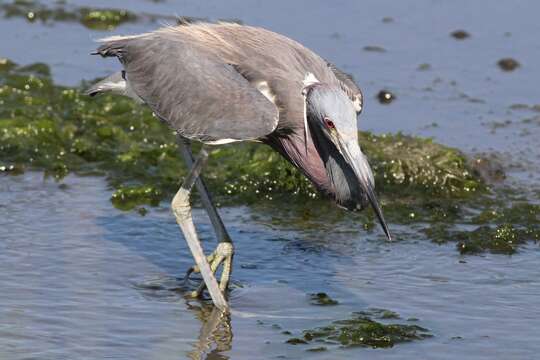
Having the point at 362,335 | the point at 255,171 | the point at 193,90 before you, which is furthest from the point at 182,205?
the point at 255,171

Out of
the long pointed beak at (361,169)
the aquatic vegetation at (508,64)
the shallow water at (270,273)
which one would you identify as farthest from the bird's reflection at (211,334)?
the aquatic vegetation at (508,64)

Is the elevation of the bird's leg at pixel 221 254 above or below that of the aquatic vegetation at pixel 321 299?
above

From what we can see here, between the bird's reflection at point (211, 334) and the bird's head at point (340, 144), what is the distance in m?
0.92

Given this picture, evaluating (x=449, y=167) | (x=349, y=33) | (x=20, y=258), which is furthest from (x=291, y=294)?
(x=349, y=33)

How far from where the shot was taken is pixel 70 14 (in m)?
13.4

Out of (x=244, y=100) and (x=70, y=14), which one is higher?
(x=244, y=100)

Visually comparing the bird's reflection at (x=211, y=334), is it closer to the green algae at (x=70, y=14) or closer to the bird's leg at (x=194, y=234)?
the bird's leg at (x=194, y=234)

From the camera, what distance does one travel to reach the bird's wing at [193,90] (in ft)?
22.2

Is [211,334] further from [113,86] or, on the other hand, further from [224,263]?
[113,86]

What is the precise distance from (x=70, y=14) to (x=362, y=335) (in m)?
7.55

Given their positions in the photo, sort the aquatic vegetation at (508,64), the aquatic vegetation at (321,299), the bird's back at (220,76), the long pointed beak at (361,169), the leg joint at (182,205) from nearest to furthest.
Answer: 1. the long pointed beak at (361,169)
2. the bird's back at (220,76)
3. the aquatic vegetation at (321,299)
4. the leg joint at (182,205)
5. the aquatic vegetation at (508,64)

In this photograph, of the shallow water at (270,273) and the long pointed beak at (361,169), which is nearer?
the long pointed beak at (361,169)

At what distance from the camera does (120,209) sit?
28.9 feet

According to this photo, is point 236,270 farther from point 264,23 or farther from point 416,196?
point 264,23
